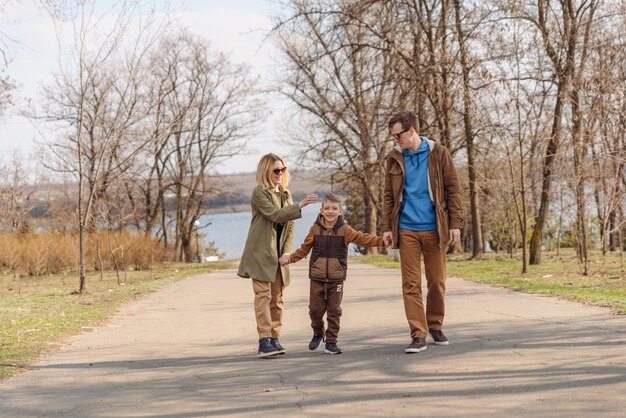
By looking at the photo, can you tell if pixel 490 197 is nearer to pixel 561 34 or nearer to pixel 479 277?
pixel 561 34

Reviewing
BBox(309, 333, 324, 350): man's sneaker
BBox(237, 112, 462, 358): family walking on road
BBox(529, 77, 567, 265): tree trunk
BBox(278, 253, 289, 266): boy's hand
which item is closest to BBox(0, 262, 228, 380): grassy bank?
BBox(237, 112, 462, 358): family walking on road

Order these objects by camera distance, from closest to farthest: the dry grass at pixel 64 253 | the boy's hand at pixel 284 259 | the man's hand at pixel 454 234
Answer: the man's hand at pixel 454 234 → the boy's hand at pixel 284 259 → the dry grass at pixel 64 253

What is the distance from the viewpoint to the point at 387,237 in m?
8.11

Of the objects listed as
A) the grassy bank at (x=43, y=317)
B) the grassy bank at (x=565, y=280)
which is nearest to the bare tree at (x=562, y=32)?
the grassy bank at (x=565, y=280)

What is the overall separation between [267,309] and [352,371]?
1.47 metres

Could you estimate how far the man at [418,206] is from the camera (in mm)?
7969

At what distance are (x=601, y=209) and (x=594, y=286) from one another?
36.7 feet

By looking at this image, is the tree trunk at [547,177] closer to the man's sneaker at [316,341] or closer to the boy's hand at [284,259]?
the man's sneaker at [316,341]

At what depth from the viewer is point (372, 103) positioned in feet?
119

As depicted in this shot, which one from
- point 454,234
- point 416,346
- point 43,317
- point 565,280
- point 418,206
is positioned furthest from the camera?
point 565,280

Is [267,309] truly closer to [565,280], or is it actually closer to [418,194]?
[418,194]

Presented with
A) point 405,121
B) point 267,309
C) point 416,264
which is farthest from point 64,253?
point 405,121

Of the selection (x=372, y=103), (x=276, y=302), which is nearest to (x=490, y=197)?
(x=372, y=103)

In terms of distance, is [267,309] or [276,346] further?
[267,309]
